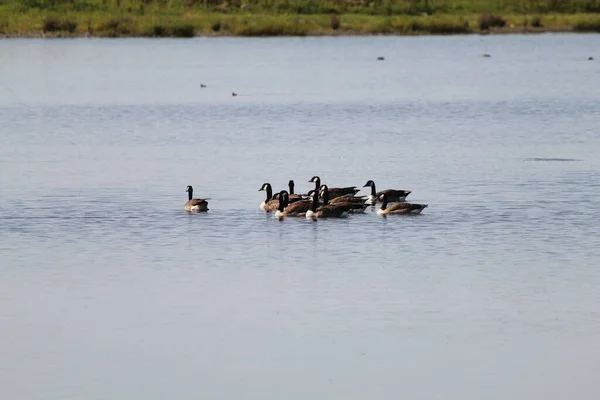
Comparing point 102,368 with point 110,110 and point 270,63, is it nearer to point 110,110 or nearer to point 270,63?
point 110,110

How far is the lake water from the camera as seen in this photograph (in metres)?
13.3

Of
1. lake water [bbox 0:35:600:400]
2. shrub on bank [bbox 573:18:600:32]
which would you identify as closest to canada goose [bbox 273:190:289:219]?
lake water [bbox 0:35:600:400]

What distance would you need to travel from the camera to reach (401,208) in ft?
74.2

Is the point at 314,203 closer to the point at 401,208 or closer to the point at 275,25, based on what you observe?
the point at 401,208

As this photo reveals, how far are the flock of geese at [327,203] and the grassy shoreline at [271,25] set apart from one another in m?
66.4

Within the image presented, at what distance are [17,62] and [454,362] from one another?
6178cm

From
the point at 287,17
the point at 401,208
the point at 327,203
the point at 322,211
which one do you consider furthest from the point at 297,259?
the point at 287,17

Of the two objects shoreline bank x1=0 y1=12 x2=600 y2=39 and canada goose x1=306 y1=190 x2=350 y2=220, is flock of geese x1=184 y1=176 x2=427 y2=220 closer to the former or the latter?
canada goose x1=306 y1=190 x2=350 y2=220

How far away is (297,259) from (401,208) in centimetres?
404

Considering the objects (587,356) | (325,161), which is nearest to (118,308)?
(587,356)

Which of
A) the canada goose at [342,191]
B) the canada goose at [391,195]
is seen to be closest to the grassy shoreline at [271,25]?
the canada goose at [342,191]

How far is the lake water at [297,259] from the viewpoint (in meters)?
13.3

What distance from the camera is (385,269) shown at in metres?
18.0

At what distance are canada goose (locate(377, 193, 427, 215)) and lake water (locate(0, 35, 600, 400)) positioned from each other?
0.20 metres
